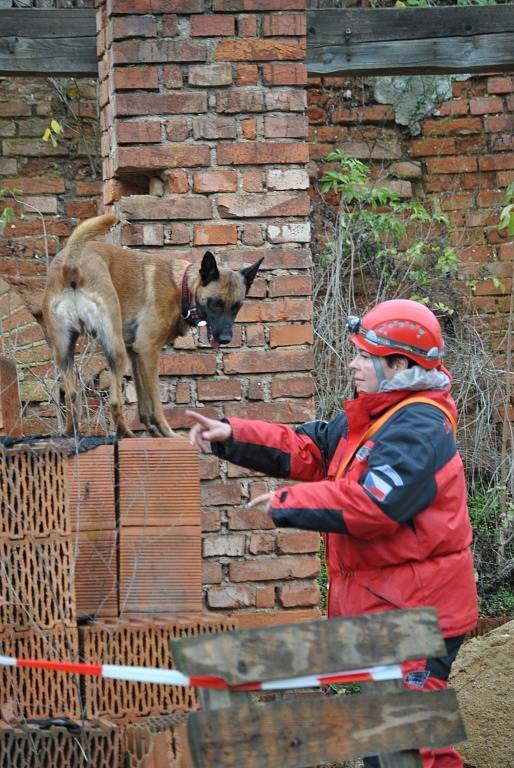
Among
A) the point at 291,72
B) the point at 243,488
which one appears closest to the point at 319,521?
the point at 243,488

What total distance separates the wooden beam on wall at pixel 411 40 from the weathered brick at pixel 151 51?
2.31ft

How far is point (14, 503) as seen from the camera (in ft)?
12.8

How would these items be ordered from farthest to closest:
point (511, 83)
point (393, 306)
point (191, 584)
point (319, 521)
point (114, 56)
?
point (511, 83) → point (114, 56) → point (191, 584) → point (393, 306) → point (319, 521)

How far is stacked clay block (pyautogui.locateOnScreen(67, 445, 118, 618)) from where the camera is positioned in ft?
13.3

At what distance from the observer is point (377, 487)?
11.6ft

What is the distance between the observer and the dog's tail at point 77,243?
4.24 meters

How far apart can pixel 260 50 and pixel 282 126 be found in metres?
0.36

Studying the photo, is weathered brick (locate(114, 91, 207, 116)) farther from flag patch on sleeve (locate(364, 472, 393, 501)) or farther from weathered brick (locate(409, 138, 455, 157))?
weathered brick (locate(409, 138, 455, 157))

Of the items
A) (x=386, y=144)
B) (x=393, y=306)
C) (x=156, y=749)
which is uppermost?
(x=386, y=144)

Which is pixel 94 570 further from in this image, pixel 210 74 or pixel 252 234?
pixel 210 74

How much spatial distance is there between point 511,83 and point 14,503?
208 inches

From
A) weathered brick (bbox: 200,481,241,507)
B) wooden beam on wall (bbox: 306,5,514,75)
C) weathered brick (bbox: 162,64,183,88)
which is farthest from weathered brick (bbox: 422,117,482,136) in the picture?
weathered brick (bbox: 200,481,241,507)

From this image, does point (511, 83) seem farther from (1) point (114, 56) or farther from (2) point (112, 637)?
(2) point (112, 637)

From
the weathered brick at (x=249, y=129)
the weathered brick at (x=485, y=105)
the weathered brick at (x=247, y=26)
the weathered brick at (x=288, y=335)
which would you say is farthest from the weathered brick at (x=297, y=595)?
the weathered brick at (x=485, y=105)
